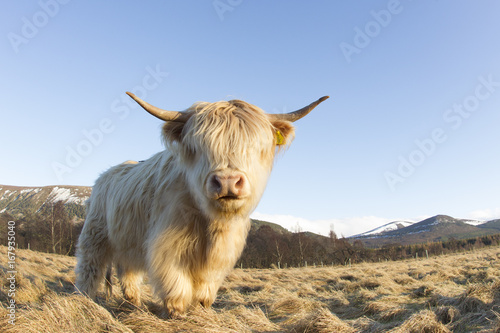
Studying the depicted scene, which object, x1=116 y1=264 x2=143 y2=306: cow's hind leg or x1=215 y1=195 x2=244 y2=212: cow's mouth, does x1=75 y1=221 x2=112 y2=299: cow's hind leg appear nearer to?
x1=116 y1=264 x2=143 y2=306: cow's hind leg

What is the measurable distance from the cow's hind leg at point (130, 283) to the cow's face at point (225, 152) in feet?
7.98

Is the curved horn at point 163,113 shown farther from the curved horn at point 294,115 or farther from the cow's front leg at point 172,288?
the cow's front leg at point 172,288

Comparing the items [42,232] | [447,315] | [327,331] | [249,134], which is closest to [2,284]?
[249,134]

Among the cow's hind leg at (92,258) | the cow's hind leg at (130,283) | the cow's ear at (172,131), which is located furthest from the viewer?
the cow's hind leg at (130,283)

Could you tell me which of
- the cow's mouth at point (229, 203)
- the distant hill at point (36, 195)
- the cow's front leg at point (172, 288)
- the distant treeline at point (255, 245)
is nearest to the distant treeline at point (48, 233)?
the distant treeline at point (255, 245)

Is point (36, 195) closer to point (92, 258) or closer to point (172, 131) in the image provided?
point (92, 258)

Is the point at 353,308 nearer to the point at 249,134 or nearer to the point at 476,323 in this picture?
the point at 476,323

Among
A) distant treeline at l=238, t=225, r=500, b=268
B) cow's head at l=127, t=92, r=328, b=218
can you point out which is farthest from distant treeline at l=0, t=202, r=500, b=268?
cow's head at l=127, t=92, r=328, b=218

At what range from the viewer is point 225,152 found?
3.27 m

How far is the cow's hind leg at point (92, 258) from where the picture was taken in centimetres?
472

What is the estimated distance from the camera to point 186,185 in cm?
372

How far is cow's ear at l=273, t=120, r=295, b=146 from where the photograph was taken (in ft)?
13.4

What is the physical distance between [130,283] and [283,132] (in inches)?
136

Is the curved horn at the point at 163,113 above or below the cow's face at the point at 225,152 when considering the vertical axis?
above
